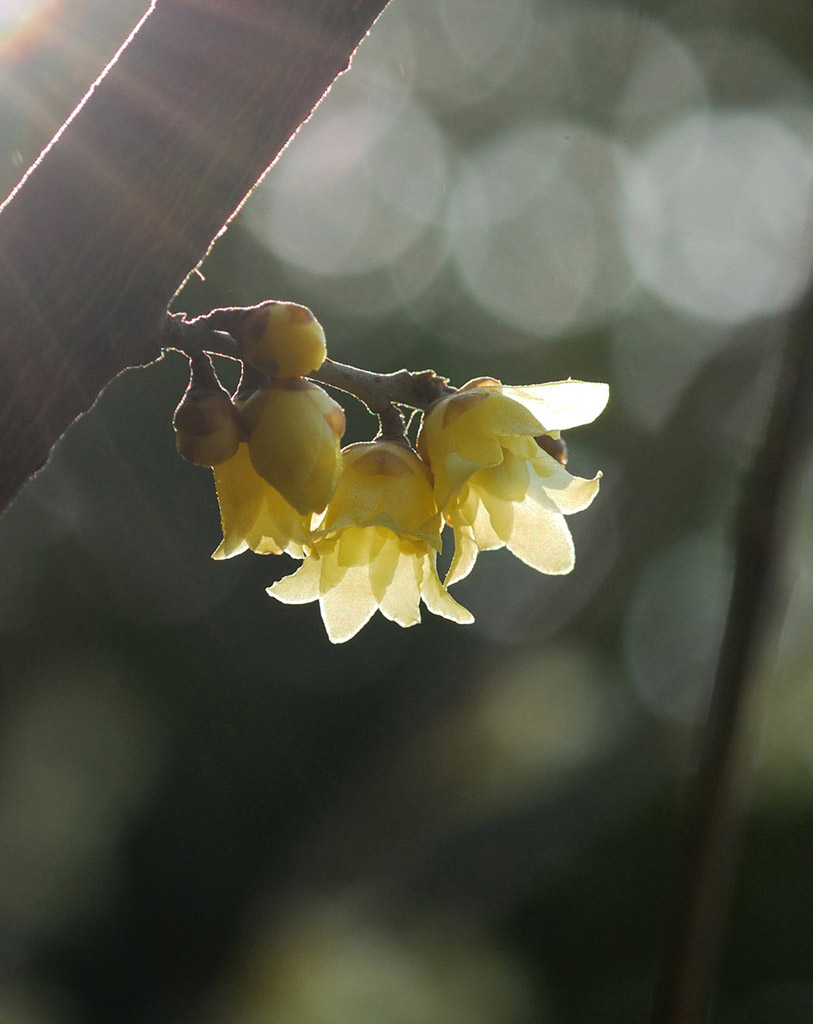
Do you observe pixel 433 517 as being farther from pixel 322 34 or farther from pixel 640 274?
pixel 640 274

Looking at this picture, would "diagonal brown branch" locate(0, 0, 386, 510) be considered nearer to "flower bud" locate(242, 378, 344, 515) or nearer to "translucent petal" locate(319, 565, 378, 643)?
"flower bud" locate(242, 378, 344, 515)

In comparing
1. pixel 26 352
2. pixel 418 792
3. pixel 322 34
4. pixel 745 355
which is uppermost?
pixel 745 355

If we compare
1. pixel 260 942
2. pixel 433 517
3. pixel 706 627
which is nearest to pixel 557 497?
pixel 433 517

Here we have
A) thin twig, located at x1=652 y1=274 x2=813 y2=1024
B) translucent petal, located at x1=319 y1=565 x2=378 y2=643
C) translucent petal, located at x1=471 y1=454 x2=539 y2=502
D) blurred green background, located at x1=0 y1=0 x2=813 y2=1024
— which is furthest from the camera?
blurred green background, located at x1=0 y1=0 x2=813 y2=1024

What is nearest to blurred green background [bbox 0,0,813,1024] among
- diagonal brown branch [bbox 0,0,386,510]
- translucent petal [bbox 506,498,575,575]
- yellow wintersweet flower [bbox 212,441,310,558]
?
translucent petal [bbox 506,498,575,575]

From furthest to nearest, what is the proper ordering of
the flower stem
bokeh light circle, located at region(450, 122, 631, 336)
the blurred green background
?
bokeh light circle, located at region(450, 122, 631, 336) → the blurred green background → the flower stem

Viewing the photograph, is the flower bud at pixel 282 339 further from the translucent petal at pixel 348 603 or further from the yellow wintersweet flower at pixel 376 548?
the translucent petal at pixel 348 603
